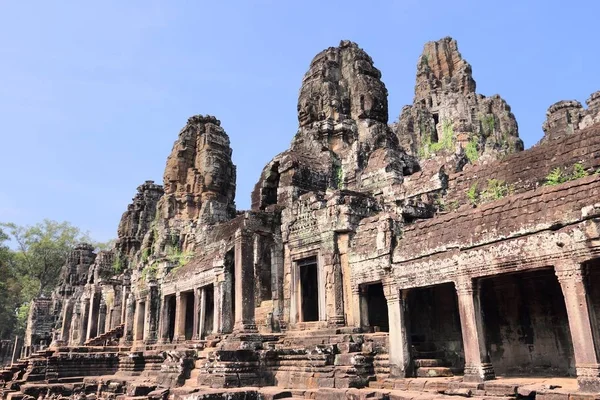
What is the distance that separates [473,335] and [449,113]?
135 feet

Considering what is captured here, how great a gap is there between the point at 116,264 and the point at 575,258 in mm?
32667

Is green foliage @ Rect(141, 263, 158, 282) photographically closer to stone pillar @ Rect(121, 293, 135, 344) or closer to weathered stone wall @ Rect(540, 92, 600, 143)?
stone pillar @ Rect(121, 293, 135, 344)

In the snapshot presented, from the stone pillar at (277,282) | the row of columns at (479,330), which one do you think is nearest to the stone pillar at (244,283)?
the stone pillar at (277,282)

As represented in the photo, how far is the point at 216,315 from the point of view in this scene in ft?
56.2

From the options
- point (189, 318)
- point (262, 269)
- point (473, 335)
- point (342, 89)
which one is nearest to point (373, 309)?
point (473, 335)

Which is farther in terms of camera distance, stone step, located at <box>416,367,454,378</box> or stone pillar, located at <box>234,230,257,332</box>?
stone pillar, located at <box>234,230,257,332</box>

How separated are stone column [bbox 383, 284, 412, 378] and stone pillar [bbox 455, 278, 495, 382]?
1.58 metres

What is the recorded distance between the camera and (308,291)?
16344 millimetres

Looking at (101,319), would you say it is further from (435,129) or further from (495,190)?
(435,129)

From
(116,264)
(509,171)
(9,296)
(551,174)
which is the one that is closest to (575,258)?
(551,174)

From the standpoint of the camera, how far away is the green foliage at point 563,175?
34.7 feet

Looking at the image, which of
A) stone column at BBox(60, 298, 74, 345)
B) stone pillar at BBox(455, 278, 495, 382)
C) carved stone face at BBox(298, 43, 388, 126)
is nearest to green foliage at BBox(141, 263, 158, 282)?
carved stone face at BBox(298, 43, 388, 126)

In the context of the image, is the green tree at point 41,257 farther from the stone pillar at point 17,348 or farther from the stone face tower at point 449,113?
the stone face tower at point 449,113

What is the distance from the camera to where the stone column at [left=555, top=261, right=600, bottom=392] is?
762 centimetres
